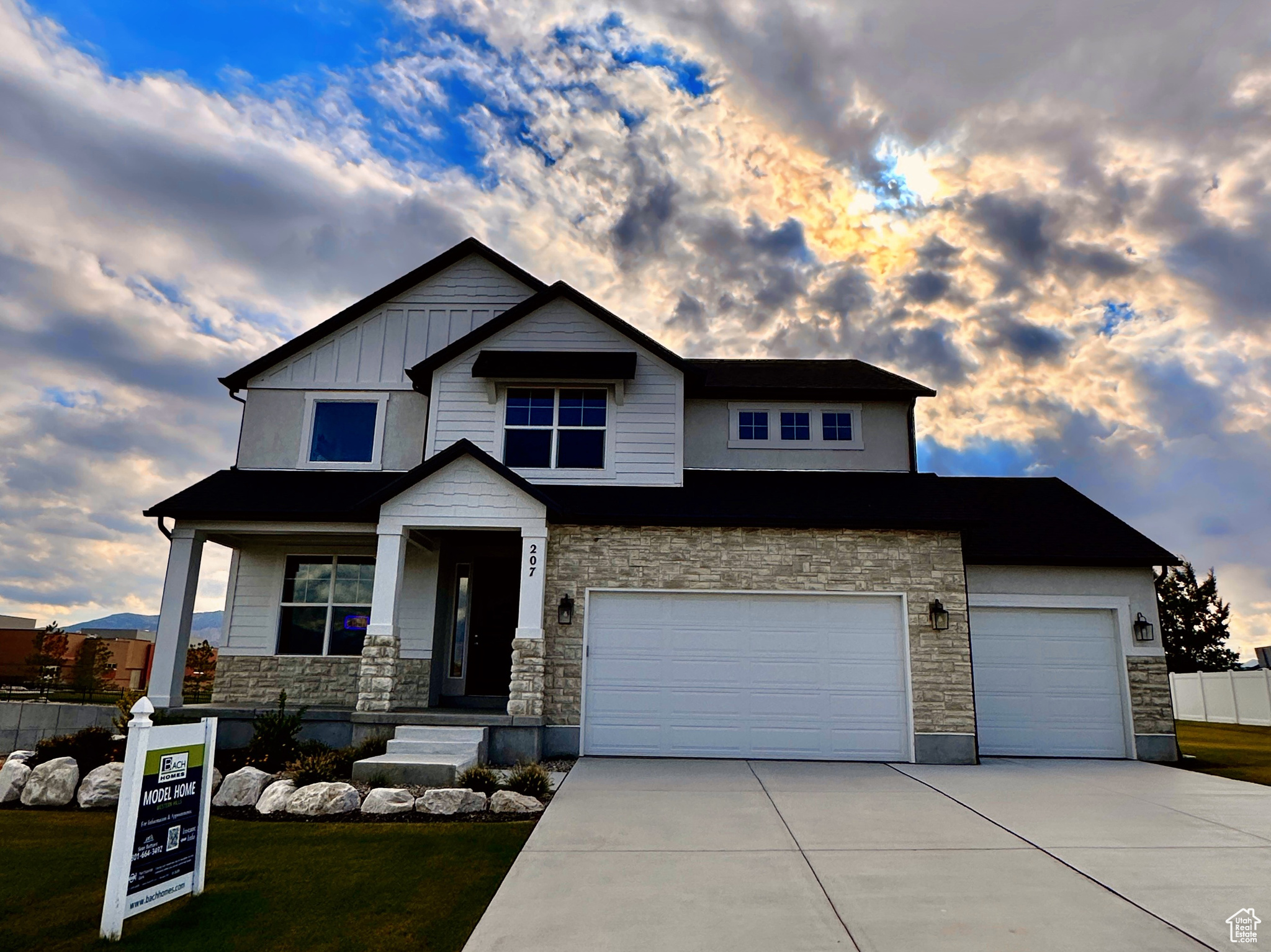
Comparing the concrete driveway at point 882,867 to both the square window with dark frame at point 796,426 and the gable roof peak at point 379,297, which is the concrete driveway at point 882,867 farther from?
the gable roof peak at point 379,297

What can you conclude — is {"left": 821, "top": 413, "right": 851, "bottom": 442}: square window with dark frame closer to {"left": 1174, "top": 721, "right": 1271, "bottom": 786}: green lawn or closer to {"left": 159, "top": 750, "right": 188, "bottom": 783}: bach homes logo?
{"left": 1174, "top": 721, "right": 1271, "bottom": 786}: green lawn

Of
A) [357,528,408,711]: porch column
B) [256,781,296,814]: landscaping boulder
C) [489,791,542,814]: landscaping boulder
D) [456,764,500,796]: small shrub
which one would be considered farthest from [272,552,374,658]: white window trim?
[489,791,542,814]: landscaping boulder

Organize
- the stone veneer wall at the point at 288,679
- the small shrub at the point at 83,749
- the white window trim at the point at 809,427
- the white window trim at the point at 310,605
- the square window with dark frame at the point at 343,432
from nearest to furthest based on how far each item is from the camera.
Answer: the small shrub at the point at 83,749 < the stone veneer wall at the point at 288,679 < the white window trim at the point at 310,605 < the square window with dark frame at the point at 343,432 < the white window trim at the point at 809,427

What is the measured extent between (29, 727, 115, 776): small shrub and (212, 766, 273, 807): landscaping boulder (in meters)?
2.77

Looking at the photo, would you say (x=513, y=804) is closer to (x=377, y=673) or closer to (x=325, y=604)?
(x=377, y=673)

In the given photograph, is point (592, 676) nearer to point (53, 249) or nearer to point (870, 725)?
point (870, 725)

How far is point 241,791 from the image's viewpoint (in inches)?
323

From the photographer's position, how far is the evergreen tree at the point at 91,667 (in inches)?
1209

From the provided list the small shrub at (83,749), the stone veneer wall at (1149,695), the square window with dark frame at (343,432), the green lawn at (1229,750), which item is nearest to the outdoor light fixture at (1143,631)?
the stone veneer wall at (1149,695)

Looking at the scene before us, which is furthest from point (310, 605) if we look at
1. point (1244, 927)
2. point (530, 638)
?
point (1244, 927)

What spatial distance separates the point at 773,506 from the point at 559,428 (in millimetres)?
4235

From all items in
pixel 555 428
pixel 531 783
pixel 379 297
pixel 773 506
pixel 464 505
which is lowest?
pixel 531 783

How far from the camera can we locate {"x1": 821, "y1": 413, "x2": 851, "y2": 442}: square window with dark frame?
48.5 feet

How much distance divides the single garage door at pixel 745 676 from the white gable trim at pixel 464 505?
177 cm
